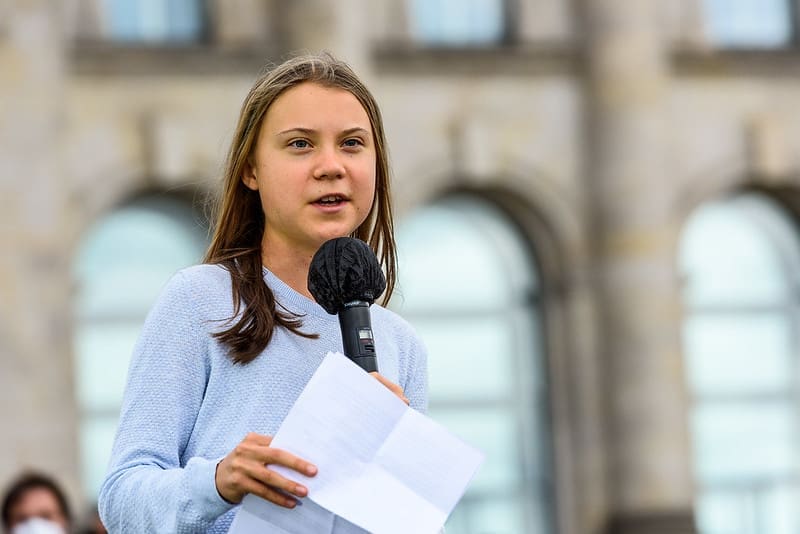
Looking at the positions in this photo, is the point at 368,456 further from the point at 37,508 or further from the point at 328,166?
the point at 37,508

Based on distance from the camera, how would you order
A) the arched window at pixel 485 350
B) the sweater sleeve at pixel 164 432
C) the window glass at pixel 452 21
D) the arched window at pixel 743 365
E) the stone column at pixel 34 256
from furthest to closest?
the arched window at pixel 743 365 < the window glass at pixel 452 21 < the arched window at pixel 485 350 < the stone column at pixel 34 256 < the sweater sleeve at pixel 164 432

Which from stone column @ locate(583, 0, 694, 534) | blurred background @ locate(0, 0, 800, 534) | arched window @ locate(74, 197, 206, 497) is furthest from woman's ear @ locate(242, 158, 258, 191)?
stone column @ locate(583, 0, 694, 534)

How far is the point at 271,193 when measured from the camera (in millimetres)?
3061

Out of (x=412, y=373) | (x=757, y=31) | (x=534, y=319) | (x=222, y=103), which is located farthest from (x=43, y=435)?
(x=412, y=373)

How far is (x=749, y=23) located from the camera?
19.9 meters

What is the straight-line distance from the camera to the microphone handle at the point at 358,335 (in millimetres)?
2812

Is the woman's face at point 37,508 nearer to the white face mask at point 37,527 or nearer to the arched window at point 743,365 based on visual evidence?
the white face mask at point 37,527

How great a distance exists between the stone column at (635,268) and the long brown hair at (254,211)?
51.0ft

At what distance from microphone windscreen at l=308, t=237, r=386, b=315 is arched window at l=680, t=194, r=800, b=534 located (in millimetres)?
16676

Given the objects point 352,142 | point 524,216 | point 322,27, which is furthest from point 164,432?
point 524,216

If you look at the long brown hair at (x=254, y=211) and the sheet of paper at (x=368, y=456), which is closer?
the sheet of paper at (x=368, y=456)

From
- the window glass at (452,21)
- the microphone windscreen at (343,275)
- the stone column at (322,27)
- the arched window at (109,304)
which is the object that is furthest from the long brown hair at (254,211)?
the window glass at (452,21)

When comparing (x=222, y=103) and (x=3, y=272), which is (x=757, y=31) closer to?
(x=222, y=103)

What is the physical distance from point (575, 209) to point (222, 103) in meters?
3.88
